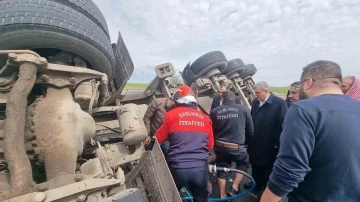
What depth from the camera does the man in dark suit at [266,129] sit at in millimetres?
3602

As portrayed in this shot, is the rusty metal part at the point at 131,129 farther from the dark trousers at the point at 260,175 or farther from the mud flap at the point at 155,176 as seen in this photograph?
the dark trousers at the point at 260,175

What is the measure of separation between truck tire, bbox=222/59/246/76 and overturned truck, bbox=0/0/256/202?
4.81 m

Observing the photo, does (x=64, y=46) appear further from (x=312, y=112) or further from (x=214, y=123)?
(x=214, y=123)

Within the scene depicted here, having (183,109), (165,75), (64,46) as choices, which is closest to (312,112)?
(183,109)

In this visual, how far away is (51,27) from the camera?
1.80 meters

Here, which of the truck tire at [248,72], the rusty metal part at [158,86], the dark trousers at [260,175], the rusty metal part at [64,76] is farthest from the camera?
the truck tire at [248,72]

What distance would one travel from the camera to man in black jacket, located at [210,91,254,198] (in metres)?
3.59

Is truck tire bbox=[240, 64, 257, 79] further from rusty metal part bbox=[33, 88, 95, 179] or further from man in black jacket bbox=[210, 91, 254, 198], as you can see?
rusty metal part bbox=[33, 88, 95, 179]

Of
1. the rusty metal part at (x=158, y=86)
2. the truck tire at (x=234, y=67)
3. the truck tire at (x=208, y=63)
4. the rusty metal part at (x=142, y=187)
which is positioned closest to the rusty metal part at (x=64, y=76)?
the rusty metal part at (x=142, y=187)

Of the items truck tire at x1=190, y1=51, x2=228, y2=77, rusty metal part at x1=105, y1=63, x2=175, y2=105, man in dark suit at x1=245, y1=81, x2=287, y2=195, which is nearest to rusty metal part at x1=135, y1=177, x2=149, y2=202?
rusty metal part at x1=105, y1=63, x2=175, y2=105

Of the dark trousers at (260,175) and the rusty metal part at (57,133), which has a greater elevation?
the rusty metal part at (57,133)

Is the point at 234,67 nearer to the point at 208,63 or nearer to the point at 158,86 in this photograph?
the point at 208,63

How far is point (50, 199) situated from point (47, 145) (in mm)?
414

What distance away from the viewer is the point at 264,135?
12.0 ft
